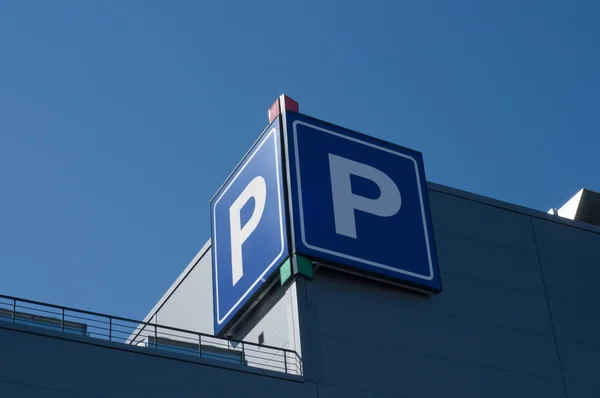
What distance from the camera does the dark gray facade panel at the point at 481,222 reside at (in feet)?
122

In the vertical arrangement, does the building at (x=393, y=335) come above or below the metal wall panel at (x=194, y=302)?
below

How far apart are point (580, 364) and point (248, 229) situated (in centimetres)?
1151

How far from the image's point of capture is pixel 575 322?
37719mm

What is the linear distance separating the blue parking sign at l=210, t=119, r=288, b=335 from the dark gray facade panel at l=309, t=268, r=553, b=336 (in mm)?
1773

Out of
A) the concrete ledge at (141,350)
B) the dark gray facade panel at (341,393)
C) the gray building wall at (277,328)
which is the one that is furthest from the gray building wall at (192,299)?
the dark gray facade panel at (341,393)

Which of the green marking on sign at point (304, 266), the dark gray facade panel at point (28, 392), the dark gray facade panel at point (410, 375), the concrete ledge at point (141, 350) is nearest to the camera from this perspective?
the dark gray facade panel at point (28, 392)

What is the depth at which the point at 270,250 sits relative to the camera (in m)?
33.6

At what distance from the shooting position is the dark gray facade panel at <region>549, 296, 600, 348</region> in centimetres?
3725

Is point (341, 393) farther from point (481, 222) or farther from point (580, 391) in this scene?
point (481, 222)

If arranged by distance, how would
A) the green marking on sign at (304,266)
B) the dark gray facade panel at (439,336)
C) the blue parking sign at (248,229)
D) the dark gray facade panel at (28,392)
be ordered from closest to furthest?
1. the dark gray facade panel at (28,392)
2. the green marking on sign at (304,266)
3. the dark gray facade panel at (439,336)
4. the blue parking sign at (248,229)

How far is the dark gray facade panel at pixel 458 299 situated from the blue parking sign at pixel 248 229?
1773 mm

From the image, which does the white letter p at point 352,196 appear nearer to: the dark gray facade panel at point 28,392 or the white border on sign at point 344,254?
the white border on sign at point 344,254

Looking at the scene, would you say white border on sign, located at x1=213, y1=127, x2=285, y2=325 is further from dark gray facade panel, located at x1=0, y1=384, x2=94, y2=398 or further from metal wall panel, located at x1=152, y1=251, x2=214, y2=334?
dark gray facade panel, located at x1=0, y1=384, x2=94, y2=398

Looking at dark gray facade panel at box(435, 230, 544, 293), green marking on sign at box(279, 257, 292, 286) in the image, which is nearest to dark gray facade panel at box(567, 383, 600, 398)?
dark gray facade panel at box(435, 230, 544, 293)
